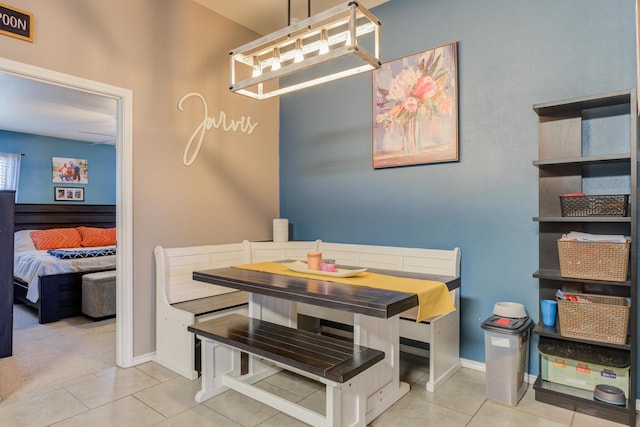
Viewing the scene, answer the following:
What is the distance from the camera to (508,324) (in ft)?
7.84

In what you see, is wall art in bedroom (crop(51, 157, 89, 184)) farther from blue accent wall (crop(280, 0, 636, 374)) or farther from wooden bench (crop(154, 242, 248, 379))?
blue accent wall (crop(280, 0, 636, 374))

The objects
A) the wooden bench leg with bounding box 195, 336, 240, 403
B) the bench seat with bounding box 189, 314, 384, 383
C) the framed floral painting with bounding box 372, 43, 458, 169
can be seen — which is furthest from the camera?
the framed floral painting with bounding box 372, 43, 458, 169

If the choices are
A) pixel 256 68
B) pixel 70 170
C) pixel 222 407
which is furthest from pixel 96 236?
pixel 256 68

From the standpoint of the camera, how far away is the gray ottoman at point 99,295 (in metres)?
4.20

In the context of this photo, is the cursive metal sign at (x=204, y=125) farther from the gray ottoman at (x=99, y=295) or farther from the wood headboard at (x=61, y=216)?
the wood headboard at (x=61, y=216)

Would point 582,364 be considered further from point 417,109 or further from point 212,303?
point 212,303

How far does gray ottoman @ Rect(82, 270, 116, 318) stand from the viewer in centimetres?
420

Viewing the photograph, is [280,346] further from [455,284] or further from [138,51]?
[138,51]

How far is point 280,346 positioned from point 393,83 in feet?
7.70

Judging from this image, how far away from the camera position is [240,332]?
7.58ft

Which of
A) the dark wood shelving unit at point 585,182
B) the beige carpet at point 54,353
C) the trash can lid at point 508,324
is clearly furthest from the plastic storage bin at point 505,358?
the beige carpet at point 54,353

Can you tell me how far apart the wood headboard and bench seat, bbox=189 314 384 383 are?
206 inches

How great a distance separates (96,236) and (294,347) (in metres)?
5.45

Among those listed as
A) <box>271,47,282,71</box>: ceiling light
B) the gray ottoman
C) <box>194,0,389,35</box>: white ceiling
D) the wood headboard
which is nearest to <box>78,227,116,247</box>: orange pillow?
the wood headboard
